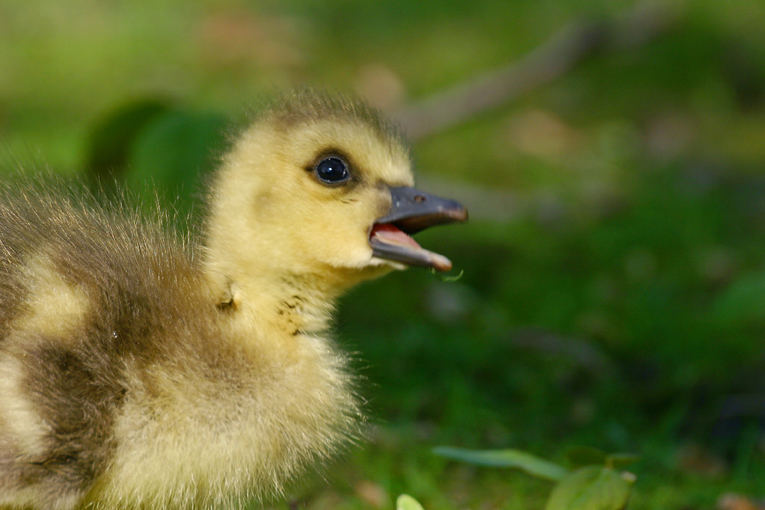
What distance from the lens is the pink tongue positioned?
1681 millimetres

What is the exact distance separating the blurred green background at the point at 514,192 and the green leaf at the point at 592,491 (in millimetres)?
348

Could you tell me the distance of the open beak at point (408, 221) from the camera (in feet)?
5.35

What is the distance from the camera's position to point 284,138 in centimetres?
171

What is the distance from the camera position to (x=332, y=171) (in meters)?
1.69

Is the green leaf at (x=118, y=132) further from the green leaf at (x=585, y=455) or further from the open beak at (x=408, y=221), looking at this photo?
the green leaf at (x=585, y=455)

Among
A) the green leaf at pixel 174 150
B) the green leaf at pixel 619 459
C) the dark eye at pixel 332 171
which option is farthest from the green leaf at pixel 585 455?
the green leaf at pixel 174 150

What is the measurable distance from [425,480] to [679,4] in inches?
141

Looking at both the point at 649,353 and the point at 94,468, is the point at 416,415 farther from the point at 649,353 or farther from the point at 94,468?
the point at 94,468

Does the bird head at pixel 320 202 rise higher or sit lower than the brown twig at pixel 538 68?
lower

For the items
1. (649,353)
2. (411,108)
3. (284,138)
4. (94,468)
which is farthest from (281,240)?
(411,108)

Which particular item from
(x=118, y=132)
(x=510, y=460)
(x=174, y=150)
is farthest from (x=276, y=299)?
(x=118, y=132)

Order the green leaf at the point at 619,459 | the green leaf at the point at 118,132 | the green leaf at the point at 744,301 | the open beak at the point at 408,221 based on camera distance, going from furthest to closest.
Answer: the green leaf at the point at 118,132, the green leaf at the point at 744,301, the green leaf at the point at 619,459, the open beak at the point at 408,221

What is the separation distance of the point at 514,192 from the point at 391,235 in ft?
7.87

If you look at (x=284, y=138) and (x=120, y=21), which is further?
(x=120, y=21)
